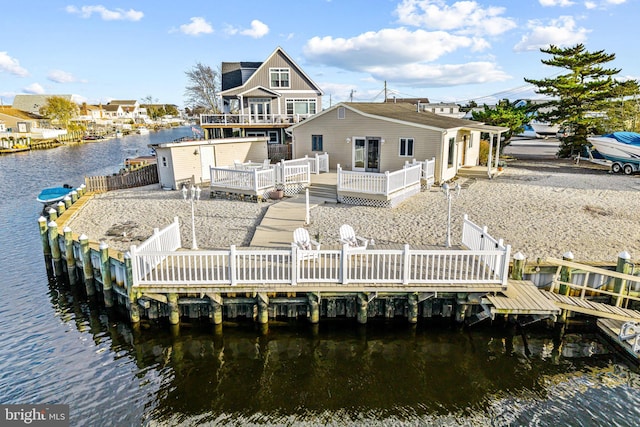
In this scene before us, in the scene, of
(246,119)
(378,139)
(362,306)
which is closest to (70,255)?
(362,306)

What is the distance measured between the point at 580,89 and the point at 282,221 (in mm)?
27610

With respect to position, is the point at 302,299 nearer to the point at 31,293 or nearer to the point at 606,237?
the point at 31,293

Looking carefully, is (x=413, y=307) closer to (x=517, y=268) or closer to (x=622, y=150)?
(x=517, y=268)

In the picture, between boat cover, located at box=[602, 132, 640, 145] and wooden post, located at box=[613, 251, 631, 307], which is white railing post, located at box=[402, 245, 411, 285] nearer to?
wooden post, located at box=[613, 251, 631, 307]

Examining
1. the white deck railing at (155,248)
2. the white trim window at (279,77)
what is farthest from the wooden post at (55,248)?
the white trim window at (279,77)

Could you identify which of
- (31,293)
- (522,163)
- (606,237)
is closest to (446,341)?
(606,237)

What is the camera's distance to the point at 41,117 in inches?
3297

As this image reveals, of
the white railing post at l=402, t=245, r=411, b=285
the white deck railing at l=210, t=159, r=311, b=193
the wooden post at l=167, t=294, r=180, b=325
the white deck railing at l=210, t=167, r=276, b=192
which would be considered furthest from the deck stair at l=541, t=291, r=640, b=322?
the white deck railing at l=210, t=167, r=276, b=192

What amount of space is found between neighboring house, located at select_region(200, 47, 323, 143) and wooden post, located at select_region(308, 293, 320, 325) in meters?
26.7

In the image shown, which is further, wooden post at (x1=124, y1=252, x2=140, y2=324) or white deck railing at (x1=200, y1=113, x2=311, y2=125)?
white deck railing at (x1=200, y1=113, x2=311, y2=125)

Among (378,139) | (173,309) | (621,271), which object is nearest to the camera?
(173,309)

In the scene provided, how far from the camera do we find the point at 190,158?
2203 cm

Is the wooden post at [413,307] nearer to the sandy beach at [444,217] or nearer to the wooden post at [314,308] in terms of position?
the wooden post at [314,308]

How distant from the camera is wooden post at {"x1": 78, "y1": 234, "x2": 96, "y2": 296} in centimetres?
1068
